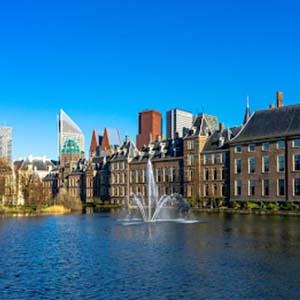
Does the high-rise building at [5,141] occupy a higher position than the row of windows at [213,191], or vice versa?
the high-rise building at [5,141]

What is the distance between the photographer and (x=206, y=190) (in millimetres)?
86500

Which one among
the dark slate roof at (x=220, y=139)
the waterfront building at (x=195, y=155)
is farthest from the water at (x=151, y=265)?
the waterfront building at (x=195, y=155)

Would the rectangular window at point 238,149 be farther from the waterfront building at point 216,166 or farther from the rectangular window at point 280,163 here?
the rectangular window at point 280,163

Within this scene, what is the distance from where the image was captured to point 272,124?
243ft

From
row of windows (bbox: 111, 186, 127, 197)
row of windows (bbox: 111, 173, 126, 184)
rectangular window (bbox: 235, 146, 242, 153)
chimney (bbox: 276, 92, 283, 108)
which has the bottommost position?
row of windows (bbox: 111, 186, 127, 197)

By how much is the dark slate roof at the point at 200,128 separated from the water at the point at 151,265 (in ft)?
160

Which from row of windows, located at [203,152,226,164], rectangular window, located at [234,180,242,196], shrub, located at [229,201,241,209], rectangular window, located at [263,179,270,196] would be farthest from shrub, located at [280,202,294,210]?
row of windows, located at [203,152,226,164]

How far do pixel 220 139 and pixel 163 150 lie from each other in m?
17.4

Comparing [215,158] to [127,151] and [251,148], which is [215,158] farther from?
[127,151]

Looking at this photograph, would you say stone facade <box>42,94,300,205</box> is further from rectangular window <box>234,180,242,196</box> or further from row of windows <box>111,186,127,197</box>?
rectangular window <box>234,180,242,196</box>

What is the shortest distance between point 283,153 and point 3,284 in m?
56.4

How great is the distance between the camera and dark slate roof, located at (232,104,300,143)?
2793 inches

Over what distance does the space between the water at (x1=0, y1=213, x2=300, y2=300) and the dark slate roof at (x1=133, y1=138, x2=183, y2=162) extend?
180 ft

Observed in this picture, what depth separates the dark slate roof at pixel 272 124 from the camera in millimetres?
70938
